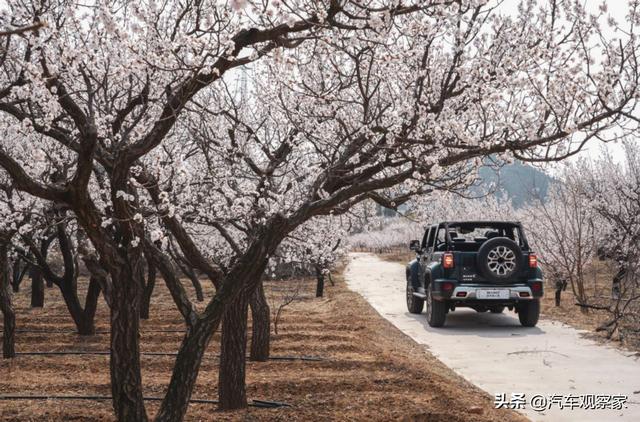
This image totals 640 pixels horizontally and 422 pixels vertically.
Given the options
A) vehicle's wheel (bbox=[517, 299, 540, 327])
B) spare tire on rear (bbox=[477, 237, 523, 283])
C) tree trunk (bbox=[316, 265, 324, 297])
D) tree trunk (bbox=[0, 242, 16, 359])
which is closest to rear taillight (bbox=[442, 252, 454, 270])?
spare tire on rear (bbox=[477, 237, 523, 283])

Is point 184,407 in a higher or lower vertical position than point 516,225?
lower

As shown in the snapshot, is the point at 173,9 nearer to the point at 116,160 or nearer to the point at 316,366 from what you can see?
the point at 116,160

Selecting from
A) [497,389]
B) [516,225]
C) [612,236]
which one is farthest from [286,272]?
[497,389]

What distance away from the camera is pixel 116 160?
500 centimetres

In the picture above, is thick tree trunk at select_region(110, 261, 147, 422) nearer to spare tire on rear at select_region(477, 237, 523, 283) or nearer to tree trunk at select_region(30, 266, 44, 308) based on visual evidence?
spare tire on rear at select_region(477, 237, 523, 283)

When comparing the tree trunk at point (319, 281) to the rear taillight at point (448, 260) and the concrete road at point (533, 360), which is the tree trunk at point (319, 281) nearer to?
the concrete road at point (533, 360)

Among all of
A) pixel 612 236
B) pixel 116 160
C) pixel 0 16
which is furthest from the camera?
pixel 612 236

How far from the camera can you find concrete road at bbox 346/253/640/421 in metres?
6.86

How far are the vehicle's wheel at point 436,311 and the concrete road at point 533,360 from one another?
0.19 metres

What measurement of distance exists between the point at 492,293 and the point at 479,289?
0.83 ft

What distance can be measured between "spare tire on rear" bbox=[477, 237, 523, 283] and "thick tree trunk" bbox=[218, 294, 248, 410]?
5980 millimetres

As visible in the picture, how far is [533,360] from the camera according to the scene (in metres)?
9.09

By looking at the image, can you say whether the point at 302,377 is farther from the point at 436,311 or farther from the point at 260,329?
the point at 436,311

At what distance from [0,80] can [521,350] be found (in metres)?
8.83
